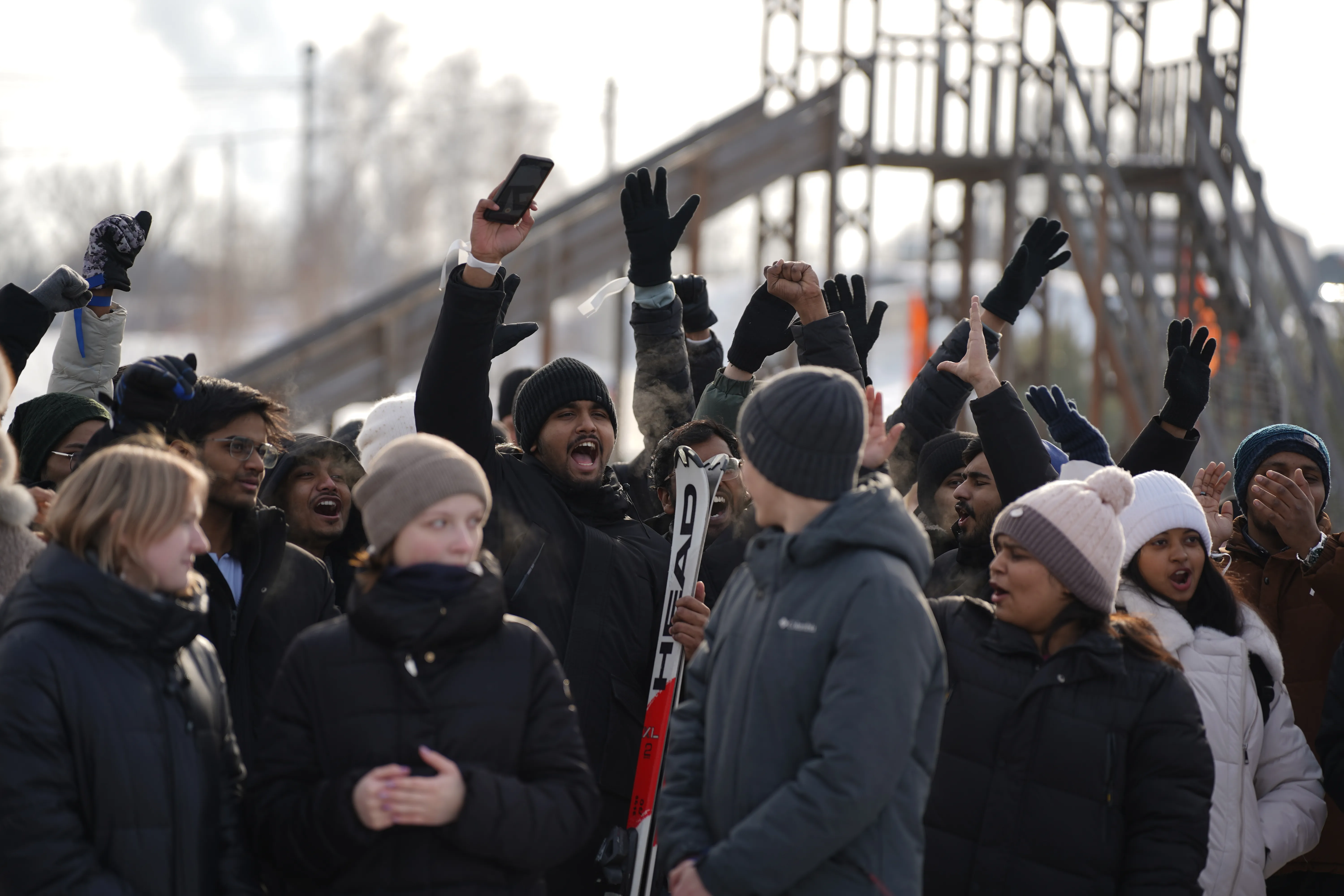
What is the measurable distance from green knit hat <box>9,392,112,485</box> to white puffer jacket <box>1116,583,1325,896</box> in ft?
9.94

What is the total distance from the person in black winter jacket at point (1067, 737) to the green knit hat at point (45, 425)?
8.55 ft

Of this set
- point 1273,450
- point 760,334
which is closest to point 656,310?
point 760,334

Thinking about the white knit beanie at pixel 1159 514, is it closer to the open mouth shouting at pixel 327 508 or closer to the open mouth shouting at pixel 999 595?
the open mouth shouting at pixel 999 595

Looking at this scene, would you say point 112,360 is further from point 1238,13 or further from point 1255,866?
point 1238,13

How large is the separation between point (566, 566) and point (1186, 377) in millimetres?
2190

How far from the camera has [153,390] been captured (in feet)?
10.2

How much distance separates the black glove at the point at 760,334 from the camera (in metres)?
4.60

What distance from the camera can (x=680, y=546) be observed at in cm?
370

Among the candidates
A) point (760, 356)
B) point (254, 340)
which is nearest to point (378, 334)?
point (760, 356)

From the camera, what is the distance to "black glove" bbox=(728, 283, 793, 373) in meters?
4.60

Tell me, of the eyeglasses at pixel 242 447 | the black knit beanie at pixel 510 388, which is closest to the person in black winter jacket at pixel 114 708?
the eyeglasses at pixel 242 447

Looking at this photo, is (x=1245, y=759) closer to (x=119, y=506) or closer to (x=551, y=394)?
(x=551, y=394)

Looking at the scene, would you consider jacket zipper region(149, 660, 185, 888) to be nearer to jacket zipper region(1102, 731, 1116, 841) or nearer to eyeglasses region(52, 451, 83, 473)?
eyeglasses region(52, 451, 83, 473)

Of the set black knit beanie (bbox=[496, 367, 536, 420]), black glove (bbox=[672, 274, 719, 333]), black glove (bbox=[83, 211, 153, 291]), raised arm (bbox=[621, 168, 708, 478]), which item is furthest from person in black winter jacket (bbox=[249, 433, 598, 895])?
black knit beanie (bbox=[496, 367, 536, 420])
